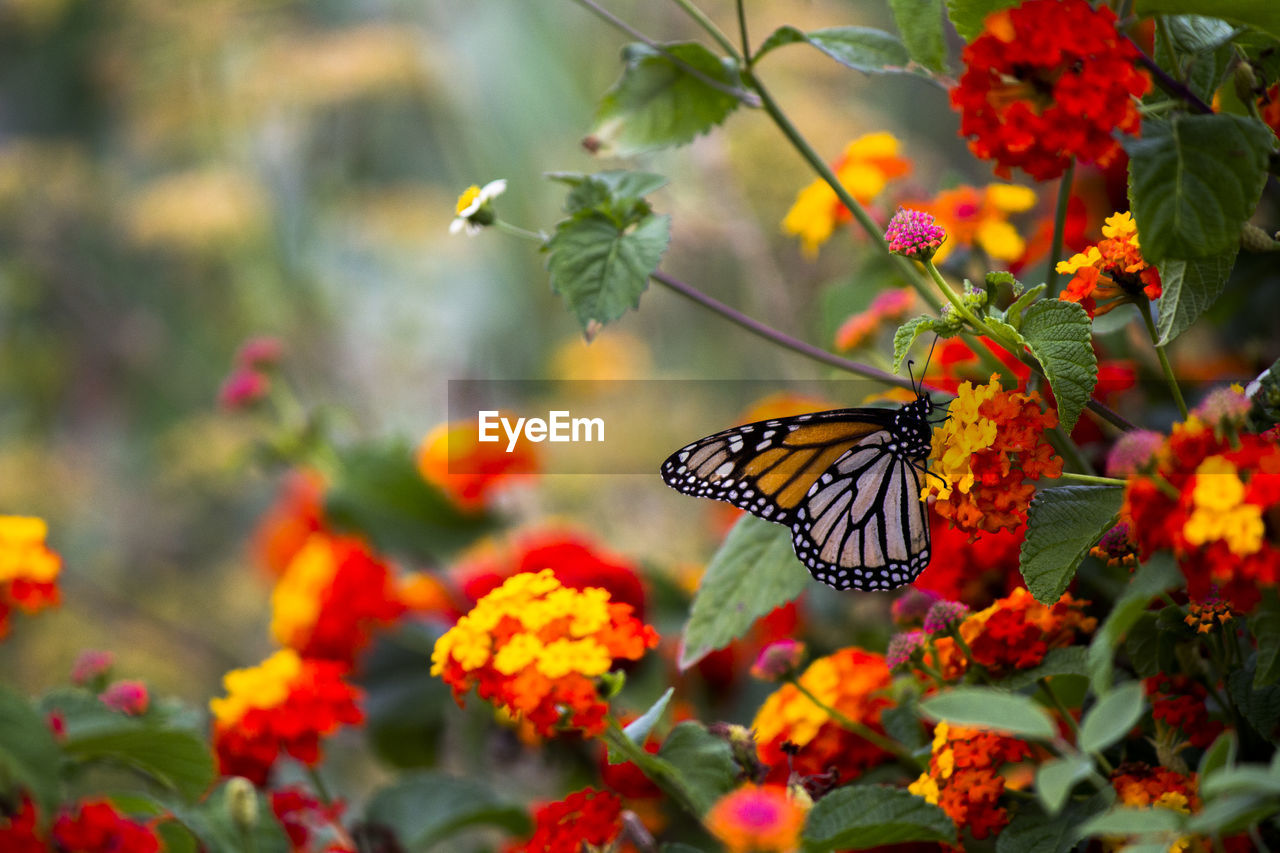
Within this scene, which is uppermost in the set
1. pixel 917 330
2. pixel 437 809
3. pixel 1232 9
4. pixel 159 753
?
pixel 1232 9

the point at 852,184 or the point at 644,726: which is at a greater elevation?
the point at 852,184

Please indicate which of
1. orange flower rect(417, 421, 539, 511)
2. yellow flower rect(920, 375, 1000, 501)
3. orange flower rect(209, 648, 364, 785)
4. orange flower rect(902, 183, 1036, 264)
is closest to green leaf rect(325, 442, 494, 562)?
orange flower rect(417, 421, 539, 511)

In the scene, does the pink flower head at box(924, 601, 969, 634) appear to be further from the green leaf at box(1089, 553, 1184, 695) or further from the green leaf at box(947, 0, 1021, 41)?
the green leaf at box(947, 0, 1021, 41)

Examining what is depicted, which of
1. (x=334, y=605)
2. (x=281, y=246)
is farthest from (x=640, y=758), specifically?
(x=281, y=246)

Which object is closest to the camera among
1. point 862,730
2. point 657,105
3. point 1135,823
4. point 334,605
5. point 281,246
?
point 1135,823

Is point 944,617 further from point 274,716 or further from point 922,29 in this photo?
point 274,716

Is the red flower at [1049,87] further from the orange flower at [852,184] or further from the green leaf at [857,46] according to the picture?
the orange flower at [852,184]
